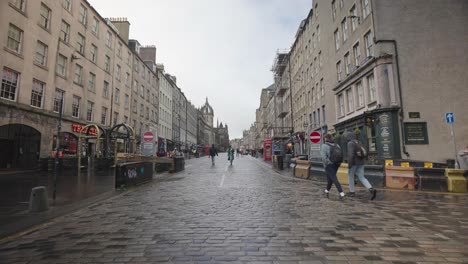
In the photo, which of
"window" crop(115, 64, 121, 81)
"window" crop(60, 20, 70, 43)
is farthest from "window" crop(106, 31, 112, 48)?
"window" crop(60, 20, 70, 43)

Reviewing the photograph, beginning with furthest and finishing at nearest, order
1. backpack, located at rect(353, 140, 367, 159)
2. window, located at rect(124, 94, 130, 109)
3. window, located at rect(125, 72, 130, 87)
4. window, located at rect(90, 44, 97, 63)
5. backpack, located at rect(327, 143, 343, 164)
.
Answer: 1. window, located at rect(125, 72, 130, 87)
2. window, located at rect(124, 94, 130, 109)
3. window, located at rect(90, 44, 97, 63)
4. backpack, located at rect(327, 143, 343, 164)
5. backpack, located at rect(353, 140, 367, 159)

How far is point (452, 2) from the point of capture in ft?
58.8

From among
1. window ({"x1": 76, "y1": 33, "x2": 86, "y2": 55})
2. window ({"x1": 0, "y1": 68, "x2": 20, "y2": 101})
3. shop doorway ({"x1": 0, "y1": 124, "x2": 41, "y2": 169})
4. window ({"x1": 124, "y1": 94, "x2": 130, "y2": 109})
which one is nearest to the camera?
window ({"x1": 0, "y1": 68, "x2": 20, "y2": 101})

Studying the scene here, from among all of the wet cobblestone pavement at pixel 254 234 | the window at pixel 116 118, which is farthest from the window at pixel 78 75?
the wet cobblestone pavement at pixel 254 234

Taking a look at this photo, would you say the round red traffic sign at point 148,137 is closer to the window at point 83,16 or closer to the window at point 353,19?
the window at point 83,16

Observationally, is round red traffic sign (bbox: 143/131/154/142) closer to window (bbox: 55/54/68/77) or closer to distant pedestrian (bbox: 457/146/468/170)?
Answer: window (bbox: 55/54/68/77)

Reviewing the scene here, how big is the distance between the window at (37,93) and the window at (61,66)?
2.26 metres

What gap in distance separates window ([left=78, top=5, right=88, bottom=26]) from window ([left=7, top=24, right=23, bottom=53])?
8.15m

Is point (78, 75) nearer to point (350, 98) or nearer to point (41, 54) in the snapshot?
point (41, 54)

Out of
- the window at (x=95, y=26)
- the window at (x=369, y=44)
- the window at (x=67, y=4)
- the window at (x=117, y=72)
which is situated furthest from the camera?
the window at (x=117, y=72)

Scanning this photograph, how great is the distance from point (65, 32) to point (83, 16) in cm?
405

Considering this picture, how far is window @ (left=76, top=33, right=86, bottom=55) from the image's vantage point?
25203 mm

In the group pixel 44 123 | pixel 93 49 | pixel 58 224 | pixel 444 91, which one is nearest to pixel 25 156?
pixel 44 123

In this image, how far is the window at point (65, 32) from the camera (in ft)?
74.7
